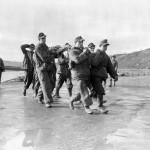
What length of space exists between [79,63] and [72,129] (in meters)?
2.31

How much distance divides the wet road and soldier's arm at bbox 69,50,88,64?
1.31m

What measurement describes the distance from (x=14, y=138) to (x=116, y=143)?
168 cm

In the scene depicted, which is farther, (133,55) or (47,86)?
(133,55)

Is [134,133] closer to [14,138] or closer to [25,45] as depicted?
[14,138]

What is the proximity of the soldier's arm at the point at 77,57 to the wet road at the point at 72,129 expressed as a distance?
1.31 meters

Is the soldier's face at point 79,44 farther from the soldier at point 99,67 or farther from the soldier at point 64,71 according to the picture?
the soldier at point 64,71

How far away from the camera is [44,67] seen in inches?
Result: 371

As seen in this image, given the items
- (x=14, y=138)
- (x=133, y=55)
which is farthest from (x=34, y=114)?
(x=133, y=55)

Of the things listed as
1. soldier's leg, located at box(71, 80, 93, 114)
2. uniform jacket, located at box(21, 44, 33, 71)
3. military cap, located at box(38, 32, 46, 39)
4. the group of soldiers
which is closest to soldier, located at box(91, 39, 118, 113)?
the group of soldiers

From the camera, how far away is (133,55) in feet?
566

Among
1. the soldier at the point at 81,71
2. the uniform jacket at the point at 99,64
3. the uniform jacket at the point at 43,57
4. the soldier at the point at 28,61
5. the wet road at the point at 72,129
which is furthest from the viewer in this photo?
the soldier at the point at 28,61

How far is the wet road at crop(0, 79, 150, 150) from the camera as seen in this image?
208 inches

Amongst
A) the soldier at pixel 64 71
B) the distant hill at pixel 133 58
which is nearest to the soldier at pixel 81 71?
the soldier at pixel 64 71

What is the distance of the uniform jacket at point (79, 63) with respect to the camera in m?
8.19
